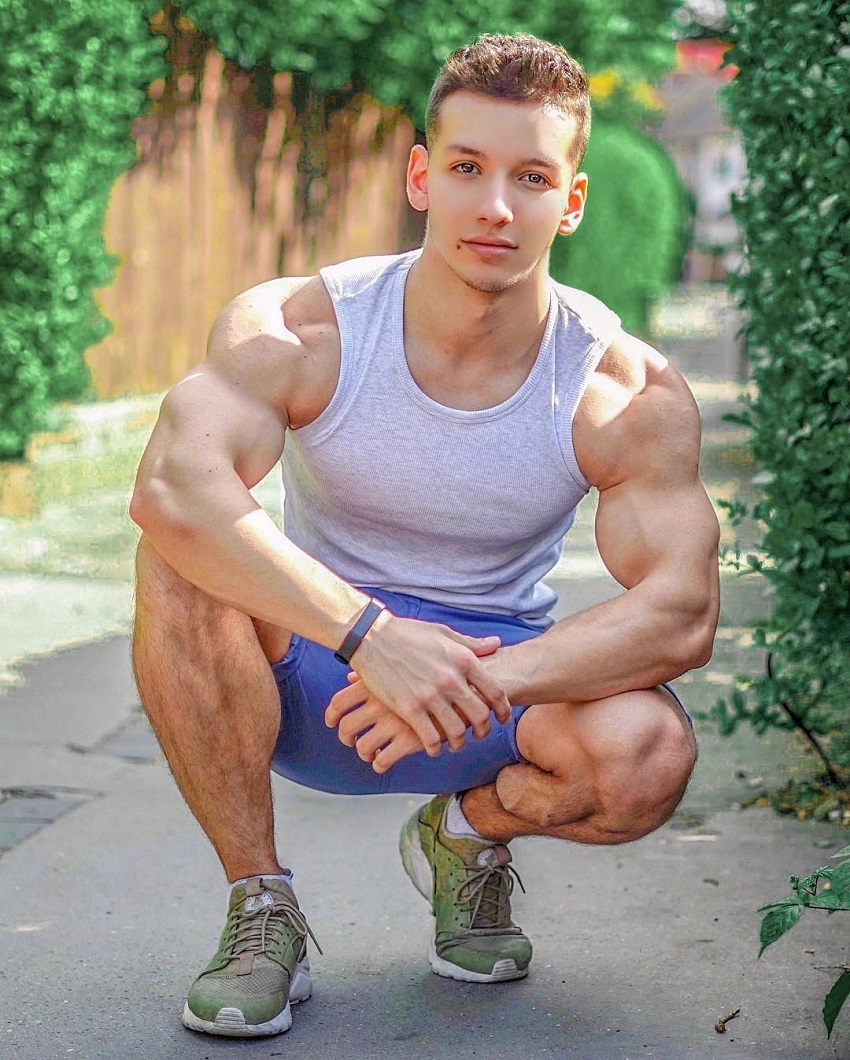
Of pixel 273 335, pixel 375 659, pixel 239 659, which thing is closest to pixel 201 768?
pixel 239 659

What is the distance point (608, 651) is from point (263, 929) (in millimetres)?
773

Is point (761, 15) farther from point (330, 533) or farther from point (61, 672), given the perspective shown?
point (61, 672)

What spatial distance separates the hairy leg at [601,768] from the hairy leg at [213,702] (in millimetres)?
451

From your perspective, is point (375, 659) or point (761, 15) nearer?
point (375, 659)

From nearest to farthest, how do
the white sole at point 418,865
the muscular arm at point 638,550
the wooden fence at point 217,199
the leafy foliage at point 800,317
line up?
1. the muscular arm at point 638,550
2. the white sole at point 418,865
3. the leafy foliage at point 800,317
4. the wooden fence at point 217,199

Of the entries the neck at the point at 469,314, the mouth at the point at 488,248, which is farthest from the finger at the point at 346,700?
the mouth at the point at 488,248

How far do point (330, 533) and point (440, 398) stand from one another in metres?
0.34

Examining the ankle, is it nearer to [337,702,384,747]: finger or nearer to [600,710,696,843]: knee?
[337,702,384,747]: finger

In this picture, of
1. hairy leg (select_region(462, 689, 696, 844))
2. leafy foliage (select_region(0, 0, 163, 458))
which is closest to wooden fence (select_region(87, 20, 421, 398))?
leafy foliage (select_region(0, 0, 163, 458))

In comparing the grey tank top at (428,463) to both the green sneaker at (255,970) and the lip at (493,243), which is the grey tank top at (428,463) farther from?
the green sneaker at (255,970)

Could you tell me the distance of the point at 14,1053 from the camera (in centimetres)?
268

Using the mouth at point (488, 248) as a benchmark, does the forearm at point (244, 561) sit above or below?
below

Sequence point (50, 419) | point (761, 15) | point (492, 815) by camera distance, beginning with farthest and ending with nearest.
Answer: point (50, 419) < point (761, 15) < point (492, 815)

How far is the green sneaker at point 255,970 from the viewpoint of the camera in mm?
2758
